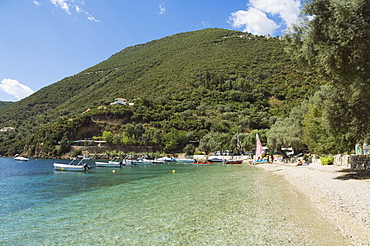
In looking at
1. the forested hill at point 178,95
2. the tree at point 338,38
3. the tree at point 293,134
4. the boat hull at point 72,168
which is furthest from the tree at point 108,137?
the tree at point 338,38

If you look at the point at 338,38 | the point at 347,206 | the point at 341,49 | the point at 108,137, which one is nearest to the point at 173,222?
the point at 347,206

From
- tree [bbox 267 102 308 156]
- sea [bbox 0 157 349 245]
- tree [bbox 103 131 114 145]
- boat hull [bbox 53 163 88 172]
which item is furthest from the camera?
tree [bbox 103 131 114 145]

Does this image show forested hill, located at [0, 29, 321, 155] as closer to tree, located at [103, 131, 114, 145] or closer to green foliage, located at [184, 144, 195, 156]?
tree, located at [103, 131, 114, 145]

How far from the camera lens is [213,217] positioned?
10961mm

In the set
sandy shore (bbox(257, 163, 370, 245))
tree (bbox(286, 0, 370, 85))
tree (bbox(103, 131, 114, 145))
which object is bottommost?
sandy shore (bbox(257, 163, 370, 245))

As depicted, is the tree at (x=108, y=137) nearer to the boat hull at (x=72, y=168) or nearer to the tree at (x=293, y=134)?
the boat hull at (x=72, y=168)

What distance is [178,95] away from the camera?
133875 millimetres

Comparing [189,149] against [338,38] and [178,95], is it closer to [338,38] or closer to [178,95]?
[178,95]

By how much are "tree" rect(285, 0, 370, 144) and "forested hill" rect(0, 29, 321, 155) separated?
3106 inches

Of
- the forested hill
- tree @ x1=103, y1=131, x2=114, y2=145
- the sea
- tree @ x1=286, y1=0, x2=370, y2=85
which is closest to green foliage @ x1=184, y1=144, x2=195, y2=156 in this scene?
the forested hill

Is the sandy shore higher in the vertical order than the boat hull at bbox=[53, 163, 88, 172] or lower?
higher

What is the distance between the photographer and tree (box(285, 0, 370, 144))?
12711mm

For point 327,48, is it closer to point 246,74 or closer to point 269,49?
point 246,74

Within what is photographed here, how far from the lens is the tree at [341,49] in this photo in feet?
41.7
